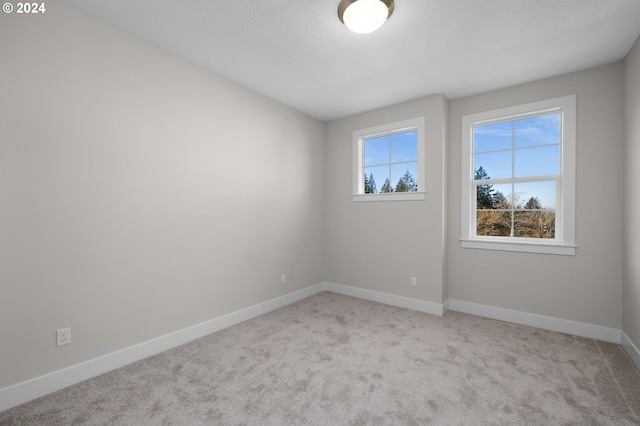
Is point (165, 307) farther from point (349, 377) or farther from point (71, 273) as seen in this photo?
point (349, 377)

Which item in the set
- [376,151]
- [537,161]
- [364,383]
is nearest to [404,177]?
[376,151]

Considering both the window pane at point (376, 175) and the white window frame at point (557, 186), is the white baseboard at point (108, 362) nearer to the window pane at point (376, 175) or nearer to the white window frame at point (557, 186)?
the window pane at point (376, 175)

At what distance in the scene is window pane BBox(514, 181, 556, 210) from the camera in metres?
3.03

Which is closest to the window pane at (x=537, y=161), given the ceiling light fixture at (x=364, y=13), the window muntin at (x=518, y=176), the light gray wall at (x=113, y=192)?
the window muntin at (x=518, y=176)

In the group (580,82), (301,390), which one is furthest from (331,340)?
(580,82)

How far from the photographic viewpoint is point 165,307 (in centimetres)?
255

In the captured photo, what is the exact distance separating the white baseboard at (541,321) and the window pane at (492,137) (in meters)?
1.90

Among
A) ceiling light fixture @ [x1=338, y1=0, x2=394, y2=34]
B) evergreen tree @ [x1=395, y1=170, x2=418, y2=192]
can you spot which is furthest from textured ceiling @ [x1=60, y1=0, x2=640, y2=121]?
evergreen tree @ [x1=395, y1=170, x2=418, y2=192]

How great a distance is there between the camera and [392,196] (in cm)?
380

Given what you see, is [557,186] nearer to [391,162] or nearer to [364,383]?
[391,162]

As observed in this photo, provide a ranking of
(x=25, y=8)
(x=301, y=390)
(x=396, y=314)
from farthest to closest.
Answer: (x=396, y=314)
(x=301, y=390)
(x=25, y=8)

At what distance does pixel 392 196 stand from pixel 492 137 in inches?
53.5

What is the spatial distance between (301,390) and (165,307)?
4.76 feet

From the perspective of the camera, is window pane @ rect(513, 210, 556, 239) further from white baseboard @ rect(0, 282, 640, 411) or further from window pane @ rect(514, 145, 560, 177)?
white baseboard @ rect(0, 282, 640, 411)
